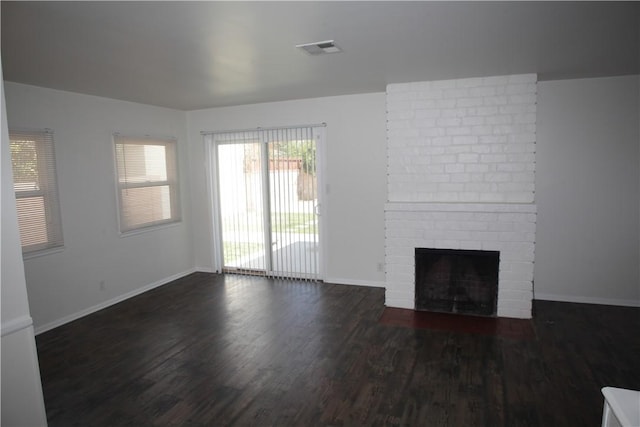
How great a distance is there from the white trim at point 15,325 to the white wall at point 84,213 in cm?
231

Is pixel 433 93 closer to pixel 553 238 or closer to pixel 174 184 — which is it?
pixel 553 238

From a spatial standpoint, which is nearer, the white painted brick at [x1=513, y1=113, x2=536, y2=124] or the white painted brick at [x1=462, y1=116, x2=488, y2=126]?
the white painted brick at [x1=513, y1=113, x2=536, y2=124]

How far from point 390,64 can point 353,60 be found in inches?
15.0

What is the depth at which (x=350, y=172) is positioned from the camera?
17.6 ft

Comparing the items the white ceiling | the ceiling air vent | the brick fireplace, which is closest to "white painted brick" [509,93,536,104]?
the brick fireplace

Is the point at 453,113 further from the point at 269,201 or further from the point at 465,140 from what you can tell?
the point at 269,201

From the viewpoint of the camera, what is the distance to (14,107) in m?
3.92

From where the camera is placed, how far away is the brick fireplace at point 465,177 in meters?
4.22

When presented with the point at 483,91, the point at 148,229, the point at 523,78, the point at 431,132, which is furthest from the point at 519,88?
the point at 148,229

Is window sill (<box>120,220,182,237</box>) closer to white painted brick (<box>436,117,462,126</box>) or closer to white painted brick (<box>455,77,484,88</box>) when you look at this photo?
white painted brick (<box>436,117,462,126</box>)

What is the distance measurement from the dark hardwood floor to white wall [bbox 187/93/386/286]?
80cm

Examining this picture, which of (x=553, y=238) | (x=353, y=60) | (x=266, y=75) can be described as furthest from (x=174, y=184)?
(x=553, y=238)

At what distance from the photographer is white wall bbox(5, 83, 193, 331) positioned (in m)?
4.15

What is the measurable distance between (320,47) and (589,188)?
3410 millimetres
